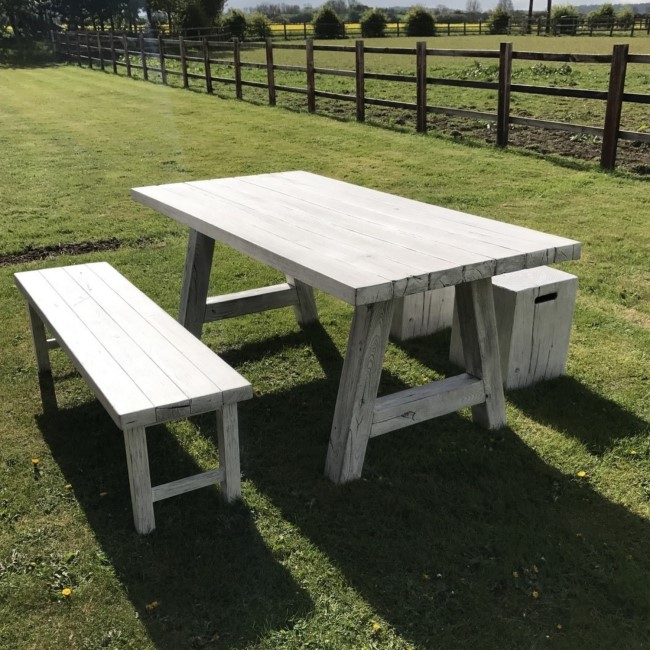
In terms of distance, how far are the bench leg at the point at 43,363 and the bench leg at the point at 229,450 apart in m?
1.25

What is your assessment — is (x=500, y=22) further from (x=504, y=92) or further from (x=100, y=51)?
(x=504, y=92)

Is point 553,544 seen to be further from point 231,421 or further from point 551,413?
point 231,421

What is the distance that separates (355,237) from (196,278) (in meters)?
1.36

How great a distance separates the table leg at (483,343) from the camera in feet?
10.5

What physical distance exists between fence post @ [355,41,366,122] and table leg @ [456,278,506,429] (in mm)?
8826

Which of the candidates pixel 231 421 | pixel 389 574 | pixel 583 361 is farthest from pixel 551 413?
pixel 231 421

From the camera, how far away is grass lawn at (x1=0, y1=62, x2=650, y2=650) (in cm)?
237

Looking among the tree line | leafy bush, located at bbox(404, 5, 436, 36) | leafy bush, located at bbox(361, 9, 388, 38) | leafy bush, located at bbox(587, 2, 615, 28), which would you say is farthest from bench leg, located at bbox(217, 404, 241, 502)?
leafy bush, located at bbox(587, 2, 615, 28)

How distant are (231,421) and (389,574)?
77cm

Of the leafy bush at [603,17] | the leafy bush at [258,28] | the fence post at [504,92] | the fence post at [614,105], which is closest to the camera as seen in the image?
the fence post at [614,105]

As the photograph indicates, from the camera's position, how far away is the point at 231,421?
2756 millimetres

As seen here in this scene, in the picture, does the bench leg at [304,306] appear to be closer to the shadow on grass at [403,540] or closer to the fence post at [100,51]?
the shadow on grass at [403,540]

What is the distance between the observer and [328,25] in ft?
148

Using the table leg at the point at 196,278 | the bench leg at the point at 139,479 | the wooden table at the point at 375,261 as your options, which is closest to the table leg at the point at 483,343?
the wooden table at the point at 375,261
